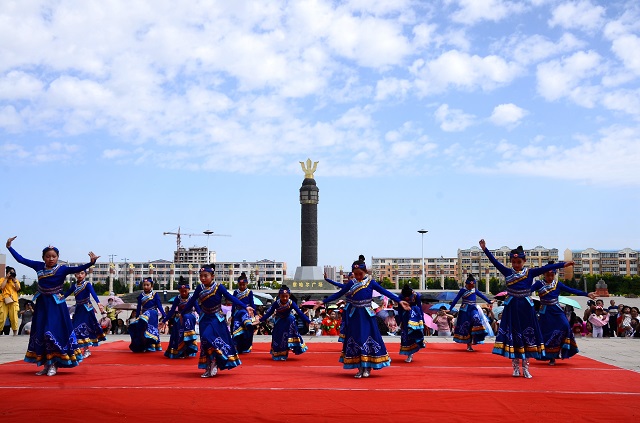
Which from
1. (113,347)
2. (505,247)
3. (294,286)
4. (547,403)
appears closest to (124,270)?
(505,247)

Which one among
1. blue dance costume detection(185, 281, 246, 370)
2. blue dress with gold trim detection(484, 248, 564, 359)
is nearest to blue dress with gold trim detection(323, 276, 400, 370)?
blue dance costume detection(185, 281, 246, 370)

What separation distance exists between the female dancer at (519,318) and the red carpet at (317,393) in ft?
1.37

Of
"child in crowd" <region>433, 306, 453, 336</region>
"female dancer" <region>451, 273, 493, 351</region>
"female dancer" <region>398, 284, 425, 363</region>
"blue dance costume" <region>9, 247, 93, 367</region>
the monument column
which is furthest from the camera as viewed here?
the monument column

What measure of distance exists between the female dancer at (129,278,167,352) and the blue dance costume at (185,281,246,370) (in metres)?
3.80

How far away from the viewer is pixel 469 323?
14539 mm

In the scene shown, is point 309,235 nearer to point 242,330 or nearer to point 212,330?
point 242,330

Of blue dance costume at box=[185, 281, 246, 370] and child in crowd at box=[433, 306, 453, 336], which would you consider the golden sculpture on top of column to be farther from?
blue dance costume at box=[185, 281, 246, 370]

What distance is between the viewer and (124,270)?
163 m

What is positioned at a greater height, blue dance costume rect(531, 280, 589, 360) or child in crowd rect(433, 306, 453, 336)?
blue dance costume rect(531, 280, 589, 360)

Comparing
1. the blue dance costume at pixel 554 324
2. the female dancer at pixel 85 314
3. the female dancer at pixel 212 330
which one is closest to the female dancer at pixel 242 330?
the female dancer at pixel 85 314

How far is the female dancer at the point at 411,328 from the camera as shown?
12273mm

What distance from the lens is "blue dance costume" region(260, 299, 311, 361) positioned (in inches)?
492

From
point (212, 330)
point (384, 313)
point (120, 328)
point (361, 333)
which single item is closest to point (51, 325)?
point (212, 330)

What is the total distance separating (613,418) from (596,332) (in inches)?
533
